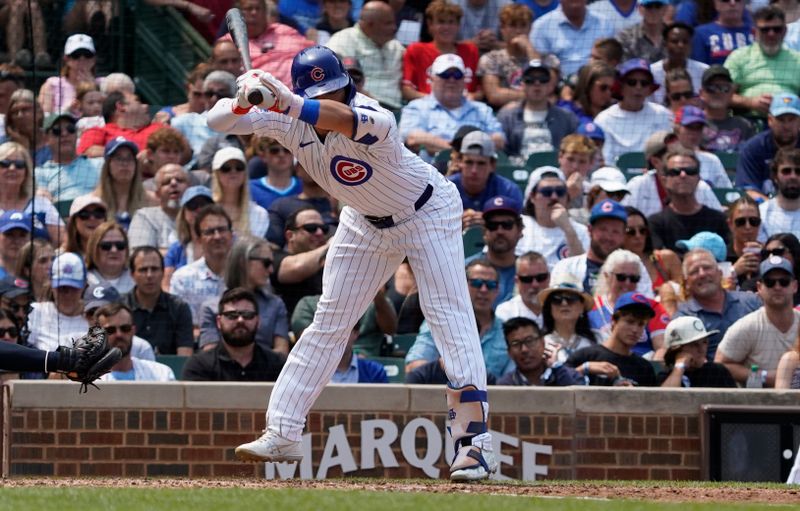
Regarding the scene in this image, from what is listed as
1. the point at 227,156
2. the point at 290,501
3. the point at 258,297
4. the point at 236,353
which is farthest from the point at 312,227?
the point at 290,501

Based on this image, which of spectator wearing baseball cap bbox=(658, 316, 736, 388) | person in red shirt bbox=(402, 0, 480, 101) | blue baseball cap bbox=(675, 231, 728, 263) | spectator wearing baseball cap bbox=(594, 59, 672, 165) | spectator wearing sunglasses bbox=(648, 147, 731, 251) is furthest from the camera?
person in red shirt bbox=(402, 0, 480, 101)

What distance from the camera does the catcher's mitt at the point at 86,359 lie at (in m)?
6.15

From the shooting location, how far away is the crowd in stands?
8.82m

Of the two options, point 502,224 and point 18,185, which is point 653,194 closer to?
→ point 502,224

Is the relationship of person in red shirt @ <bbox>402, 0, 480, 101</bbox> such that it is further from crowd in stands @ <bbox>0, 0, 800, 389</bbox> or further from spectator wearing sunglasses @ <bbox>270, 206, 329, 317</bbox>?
spectator wearing sunglasses @ <bbox>270, 206, 329, 317</bbox>

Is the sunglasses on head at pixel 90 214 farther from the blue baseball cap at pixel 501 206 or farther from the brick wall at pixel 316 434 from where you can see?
the blue baseball cap at pixel 501 206

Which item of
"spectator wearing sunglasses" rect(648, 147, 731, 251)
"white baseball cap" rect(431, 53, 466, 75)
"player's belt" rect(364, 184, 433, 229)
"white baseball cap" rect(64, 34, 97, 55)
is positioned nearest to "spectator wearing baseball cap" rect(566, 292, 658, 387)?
"spectator wearing sunglasses" rect(648, 147, 731, 251)

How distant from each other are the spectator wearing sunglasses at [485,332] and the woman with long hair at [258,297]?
2.63 feet

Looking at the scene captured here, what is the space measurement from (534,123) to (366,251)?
5476mm

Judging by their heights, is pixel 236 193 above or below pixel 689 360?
above

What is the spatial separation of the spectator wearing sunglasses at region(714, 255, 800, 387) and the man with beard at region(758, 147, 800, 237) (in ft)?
4.68

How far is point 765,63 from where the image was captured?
12.8 m

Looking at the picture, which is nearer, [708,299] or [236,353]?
[236,353]

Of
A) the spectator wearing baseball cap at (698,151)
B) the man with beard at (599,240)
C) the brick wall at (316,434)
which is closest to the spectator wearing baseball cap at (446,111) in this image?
the spectator wearing baseball cap at (698,151)
